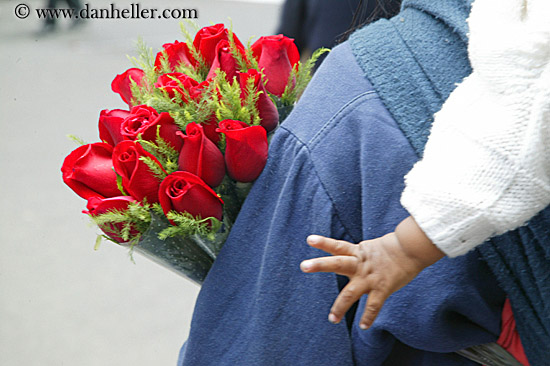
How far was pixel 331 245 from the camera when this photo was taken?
51 cm

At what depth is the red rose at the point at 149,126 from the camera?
62cm

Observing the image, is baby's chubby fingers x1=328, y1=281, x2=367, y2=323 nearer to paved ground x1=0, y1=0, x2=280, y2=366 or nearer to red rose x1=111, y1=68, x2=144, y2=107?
red rose x1=111, y1=68, x2=144, y2=107

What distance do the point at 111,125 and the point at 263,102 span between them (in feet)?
0.56

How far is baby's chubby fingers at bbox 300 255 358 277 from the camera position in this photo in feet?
1.63

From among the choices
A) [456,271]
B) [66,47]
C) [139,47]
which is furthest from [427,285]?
[66,47]

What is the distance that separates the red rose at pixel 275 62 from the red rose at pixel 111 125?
6.8 inches

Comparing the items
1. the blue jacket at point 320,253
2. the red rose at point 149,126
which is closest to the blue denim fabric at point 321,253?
the blue jacket at point 320,253

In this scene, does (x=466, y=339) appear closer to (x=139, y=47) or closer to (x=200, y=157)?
(x=200, y=157)

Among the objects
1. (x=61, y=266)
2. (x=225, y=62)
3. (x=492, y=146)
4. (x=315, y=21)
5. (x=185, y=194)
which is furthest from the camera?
(x=61, y=266)

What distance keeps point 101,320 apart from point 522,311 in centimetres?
165

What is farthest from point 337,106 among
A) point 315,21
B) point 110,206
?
point 315,21

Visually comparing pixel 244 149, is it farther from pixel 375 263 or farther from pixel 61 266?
pixel 61 266

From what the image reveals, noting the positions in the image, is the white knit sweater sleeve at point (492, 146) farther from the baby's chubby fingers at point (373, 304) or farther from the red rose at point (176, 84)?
the red rose at point (176, 84)

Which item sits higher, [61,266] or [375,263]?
[375,263]
